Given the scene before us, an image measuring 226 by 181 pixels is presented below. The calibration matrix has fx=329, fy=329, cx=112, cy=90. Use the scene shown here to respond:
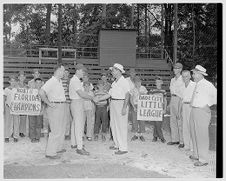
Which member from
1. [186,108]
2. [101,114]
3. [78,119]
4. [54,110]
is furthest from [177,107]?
[54,110]

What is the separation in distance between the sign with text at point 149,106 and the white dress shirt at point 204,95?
7.25 ft

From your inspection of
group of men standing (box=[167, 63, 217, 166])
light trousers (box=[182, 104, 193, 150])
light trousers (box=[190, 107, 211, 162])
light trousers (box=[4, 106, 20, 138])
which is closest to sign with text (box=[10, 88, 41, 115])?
light trousers (box=[4, 106, 20, 138])

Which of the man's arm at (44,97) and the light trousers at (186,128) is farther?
the light trousers at (186,128)

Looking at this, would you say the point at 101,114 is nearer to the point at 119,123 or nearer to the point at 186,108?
the point at 119,123

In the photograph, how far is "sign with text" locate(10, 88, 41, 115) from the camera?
8.52 metres

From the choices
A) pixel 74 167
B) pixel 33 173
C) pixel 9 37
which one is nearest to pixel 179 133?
pixel 74 167

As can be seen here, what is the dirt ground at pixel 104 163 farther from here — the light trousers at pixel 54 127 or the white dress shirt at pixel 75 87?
the white dress shirt at pixel 75 87

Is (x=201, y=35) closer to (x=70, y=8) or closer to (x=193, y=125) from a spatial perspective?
(x=70, y=8)

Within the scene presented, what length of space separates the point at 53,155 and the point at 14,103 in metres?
2.35

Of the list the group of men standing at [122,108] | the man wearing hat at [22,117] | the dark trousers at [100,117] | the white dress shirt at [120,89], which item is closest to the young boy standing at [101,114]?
the dark trousers at [100,117]

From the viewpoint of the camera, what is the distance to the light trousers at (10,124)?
337 inches

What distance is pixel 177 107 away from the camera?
8.38 m

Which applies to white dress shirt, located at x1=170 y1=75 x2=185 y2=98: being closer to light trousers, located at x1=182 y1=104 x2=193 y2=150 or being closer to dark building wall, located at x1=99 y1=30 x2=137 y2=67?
light trousers, located at x1=182 y1=104 x2=193 y2=150

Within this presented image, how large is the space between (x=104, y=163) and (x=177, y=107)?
279 cm
